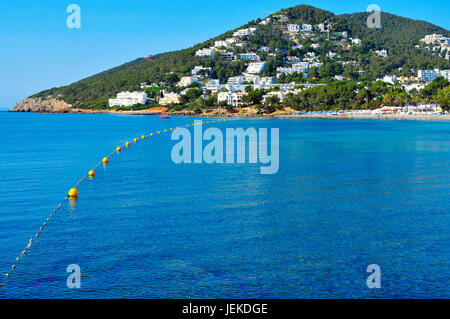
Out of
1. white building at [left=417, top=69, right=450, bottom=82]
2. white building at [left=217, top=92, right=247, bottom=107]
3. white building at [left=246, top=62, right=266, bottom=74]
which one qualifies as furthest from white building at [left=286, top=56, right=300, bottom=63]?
white building at [left=217, top=92, right=247, bottom=107]

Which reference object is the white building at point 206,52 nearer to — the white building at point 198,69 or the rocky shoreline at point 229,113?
the white building at point 198,69

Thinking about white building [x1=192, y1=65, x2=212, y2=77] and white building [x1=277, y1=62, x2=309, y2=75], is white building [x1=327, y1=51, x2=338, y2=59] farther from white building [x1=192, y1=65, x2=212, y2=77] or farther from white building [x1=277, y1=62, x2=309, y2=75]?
white building [x1=192, y1=65, x2=212, y2=77]

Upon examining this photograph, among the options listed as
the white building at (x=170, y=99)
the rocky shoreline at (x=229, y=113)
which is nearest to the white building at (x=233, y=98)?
the rocky shoreline at (x=229, y=113)

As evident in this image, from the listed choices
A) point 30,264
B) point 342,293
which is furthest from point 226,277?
point 30,264

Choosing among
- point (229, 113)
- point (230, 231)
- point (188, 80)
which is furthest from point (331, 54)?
point (230, 231)

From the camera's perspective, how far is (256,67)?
178875mm

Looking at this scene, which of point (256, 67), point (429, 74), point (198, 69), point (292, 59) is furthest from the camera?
point (292, 59)

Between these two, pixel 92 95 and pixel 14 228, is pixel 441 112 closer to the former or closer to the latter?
pixel 14 228

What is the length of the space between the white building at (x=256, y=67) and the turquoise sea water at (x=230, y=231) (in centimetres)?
15085

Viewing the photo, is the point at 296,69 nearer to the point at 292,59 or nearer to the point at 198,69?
the point at 292,59

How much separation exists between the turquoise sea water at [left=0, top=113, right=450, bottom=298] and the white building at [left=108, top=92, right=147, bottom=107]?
122102mm

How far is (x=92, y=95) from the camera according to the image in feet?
585

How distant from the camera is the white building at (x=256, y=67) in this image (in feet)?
583

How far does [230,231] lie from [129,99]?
14152 cm
